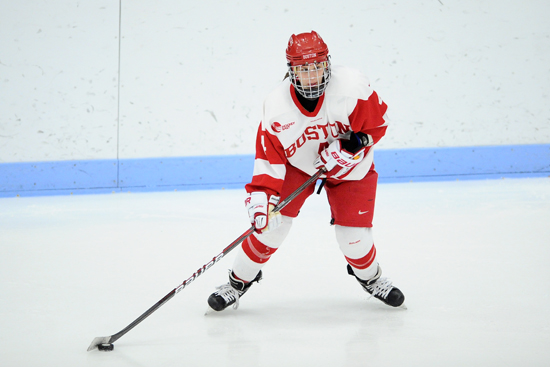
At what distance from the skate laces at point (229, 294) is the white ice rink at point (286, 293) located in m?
0.05

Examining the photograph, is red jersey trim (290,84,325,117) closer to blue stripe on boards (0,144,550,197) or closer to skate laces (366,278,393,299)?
skate laces (366,278,393,299)

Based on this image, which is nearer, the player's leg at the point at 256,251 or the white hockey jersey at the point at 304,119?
the white hockey jersey at the point at 304,119

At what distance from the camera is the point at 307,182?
201cm

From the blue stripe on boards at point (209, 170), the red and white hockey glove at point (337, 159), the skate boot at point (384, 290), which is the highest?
the red and white hockey glove at point (337, 159)

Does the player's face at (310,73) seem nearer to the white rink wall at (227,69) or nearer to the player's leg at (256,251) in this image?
the player's leg at (256,251)

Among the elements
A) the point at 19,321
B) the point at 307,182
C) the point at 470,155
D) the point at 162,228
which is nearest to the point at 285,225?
the point at 307,182

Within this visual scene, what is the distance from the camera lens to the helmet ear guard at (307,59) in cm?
184

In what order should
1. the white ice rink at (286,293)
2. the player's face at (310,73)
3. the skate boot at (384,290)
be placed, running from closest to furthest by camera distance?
1. the white ice rink at (286,293)
2. the player's face at (310,73)
3. the skate boot at (384,290)

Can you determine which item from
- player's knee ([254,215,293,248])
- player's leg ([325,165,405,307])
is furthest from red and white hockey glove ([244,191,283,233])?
player's leg ([325,165,405,307])

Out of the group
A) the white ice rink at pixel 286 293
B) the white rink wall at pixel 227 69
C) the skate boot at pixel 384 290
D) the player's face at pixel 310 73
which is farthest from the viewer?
the white rink wall at pixel 227 69

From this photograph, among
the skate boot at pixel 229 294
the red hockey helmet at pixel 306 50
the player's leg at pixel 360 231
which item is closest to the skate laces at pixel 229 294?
the skate boot at pixel 229 294

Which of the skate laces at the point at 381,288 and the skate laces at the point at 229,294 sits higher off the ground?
the skate laces at the point at 381,288

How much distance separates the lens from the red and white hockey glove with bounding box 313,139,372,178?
192 cm

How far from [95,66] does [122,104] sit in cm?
46
